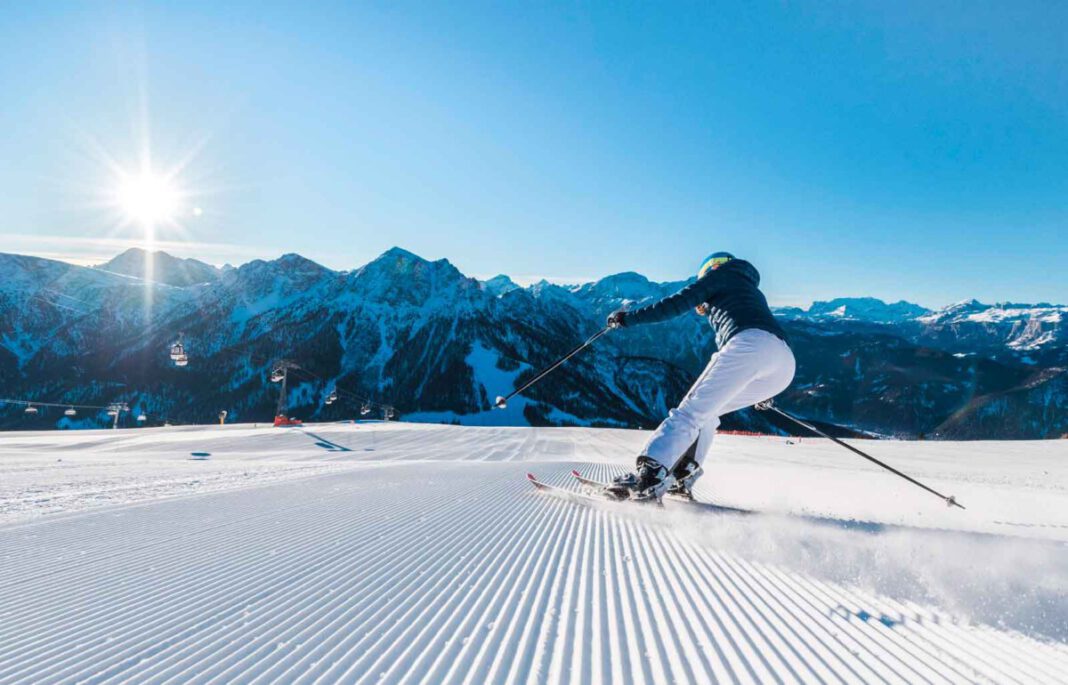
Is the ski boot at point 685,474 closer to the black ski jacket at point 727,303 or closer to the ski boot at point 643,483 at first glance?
the ski boot at point 643,483

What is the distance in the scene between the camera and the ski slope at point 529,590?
6.79ft

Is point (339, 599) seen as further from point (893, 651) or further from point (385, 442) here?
point (385, 442)

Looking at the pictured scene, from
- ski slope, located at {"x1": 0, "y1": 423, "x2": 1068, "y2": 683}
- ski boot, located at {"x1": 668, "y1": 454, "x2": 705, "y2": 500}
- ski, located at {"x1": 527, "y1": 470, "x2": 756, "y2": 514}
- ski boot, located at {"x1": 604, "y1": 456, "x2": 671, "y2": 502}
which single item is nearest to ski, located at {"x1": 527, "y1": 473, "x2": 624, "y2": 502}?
ski, located at {"x1": 527, "y1": 470, "x2": 756, "y2": 514}

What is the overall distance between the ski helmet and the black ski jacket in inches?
2.8

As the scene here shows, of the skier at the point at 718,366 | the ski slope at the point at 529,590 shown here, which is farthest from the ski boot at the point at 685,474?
the ski slope at the point at 529,590

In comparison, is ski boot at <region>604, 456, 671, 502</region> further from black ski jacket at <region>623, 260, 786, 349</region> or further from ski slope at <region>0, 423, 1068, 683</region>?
black ski jacket at <region>623, 260, 786, 349</region>

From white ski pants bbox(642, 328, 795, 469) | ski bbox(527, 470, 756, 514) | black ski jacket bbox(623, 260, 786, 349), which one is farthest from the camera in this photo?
ski bbox(527, 470, 756, 514)

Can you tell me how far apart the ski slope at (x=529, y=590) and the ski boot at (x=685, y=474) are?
511 mm

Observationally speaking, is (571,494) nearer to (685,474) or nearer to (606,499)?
(606,499)

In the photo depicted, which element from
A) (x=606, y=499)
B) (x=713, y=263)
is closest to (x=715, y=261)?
(x=713, y=263)

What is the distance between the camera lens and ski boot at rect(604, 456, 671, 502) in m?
4.60

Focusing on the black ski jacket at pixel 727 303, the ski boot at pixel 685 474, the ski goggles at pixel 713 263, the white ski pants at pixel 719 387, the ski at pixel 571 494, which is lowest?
the ski at pixel 571 494

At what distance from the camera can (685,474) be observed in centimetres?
551

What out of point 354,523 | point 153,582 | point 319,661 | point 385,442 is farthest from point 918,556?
point 385,442
